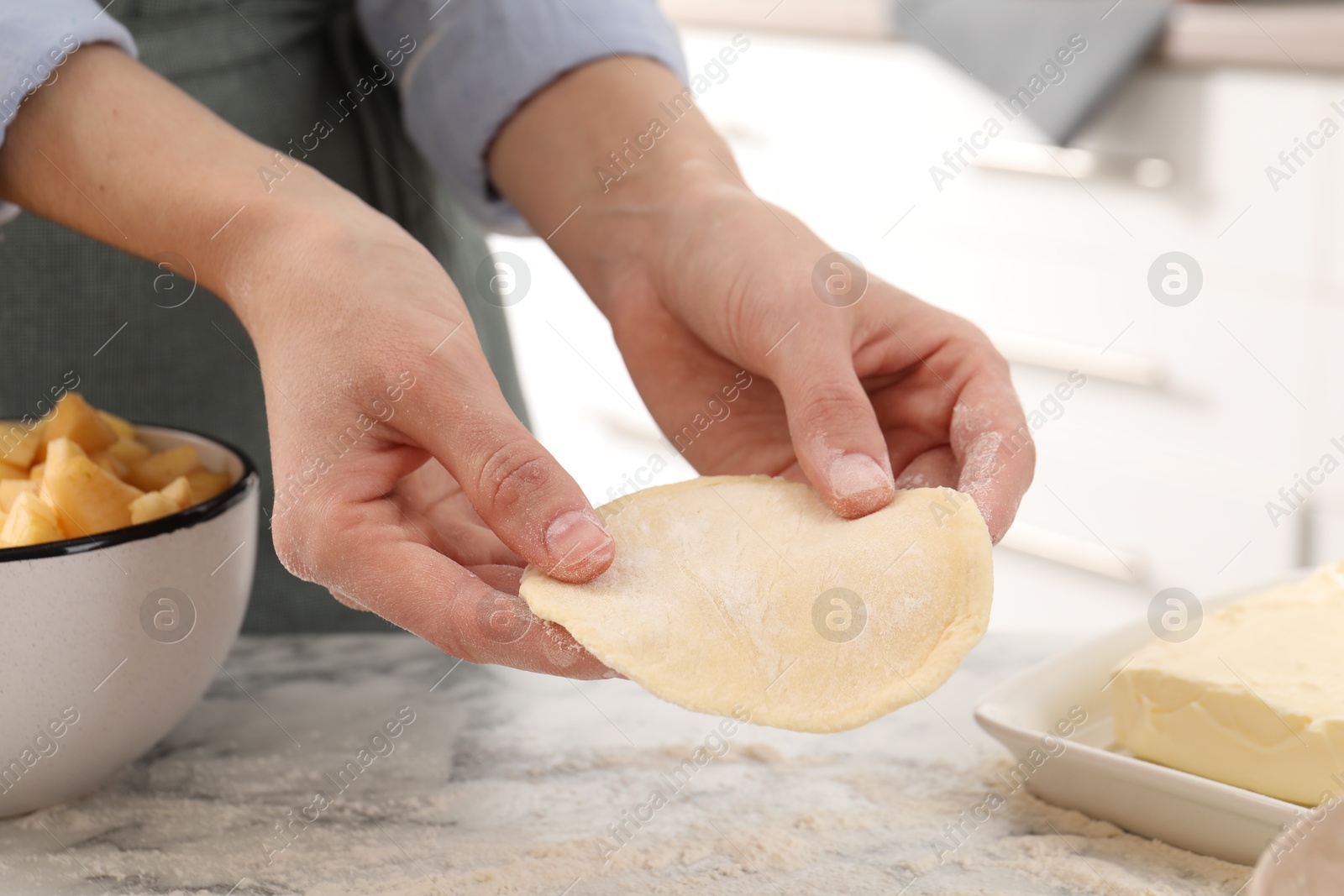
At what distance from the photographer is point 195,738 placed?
85 cm

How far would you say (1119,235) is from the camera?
6.55 ft

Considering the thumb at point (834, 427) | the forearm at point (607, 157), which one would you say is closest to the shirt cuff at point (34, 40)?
the forearm at point (607, 157)

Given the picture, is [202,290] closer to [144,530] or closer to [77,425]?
[77,425]

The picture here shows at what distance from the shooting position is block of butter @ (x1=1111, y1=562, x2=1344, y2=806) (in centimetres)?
67

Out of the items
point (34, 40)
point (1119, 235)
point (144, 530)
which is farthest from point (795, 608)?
point (1119, 235)

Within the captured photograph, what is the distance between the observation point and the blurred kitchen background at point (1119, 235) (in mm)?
1791

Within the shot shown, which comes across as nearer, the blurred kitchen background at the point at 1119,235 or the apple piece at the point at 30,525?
the apple piece at the point at 30,525

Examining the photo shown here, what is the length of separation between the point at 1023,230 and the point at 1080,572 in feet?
2.06

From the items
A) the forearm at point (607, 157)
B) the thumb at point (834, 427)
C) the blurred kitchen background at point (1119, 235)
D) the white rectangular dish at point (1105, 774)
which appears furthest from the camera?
the blurred kitchen background at point (1119, 235)

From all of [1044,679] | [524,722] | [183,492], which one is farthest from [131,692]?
[1044,679]

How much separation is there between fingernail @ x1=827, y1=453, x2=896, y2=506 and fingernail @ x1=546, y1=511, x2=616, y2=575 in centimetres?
16

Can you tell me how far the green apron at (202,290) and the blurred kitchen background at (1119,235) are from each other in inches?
48.1

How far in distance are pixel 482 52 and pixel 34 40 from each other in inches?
16.1

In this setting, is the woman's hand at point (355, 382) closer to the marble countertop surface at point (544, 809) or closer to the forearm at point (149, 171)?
the forearm at point (149, 171)
